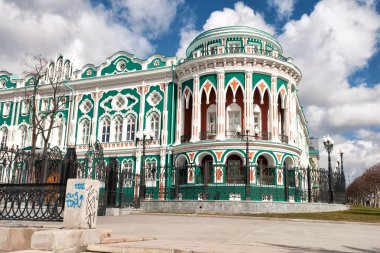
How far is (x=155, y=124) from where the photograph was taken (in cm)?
3100

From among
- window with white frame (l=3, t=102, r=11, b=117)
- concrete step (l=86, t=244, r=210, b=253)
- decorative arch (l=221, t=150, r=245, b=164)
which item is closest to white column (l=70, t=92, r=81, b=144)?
window with white frame (l=3, t=102, r=11, b=117)

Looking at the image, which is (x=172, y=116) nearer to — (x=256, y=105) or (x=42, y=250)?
(x=256, y=105)

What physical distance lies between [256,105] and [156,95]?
8154mm

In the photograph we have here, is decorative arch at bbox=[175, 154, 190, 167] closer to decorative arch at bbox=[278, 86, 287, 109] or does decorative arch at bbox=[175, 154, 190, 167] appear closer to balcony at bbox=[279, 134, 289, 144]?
balcony at bbox=[279, 134, 289, 144]

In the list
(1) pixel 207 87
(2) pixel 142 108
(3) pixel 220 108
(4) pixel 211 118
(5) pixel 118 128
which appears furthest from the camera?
(5) pixel 118 128

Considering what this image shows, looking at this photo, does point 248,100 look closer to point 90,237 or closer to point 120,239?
point 120,239

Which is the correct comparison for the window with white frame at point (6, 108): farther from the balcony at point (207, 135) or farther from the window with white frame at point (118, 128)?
the balcony at point (207, 135)

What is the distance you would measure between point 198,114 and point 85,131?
36.0 ft

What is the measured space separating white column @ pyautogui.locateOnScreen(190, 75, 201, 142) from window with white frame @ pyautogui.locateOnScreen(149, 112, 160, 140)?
362 centimetres

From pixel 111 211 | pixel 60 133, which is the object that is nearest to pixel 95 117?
pixel 60 133

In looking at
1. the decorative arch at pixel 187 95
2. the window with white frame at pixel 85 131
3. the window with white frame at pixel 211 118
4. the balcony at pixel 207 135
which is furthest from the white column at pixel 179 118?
the window with white frame at pixel 85 131

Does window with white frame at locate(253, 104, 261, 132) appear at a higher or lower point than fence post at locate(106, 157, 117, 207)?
higher

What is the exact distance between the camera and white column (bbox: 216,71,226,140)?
89.1ft

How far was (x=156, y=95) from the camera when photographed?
31297 mm
